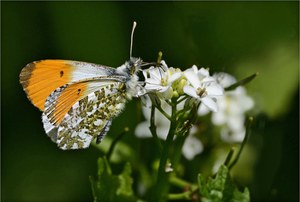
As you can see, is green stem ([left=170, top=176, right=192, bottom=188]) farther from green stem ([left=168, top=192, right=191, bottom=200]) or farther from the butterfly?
the butterfly

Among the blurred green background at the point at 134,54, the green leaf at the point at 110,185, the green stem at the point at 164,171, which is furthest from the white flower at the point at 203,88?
the blurred green background at the point at 134,54

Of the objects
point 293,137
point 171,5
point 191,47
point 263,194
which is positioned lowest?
point 263,194

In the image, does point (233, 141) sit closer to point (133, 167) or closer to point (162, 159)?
point (133, 167)

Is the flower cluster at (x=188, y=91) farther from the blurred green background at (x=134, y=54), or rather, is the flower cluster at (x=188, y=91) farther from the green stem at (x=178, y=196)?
the green stem at (x=178, y=196)

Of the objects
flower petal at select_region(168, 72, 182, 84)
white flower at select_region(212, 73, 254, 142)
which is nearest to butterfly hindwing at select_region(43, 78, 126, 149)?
flower petal at select_region(168, 72, 182, 84)

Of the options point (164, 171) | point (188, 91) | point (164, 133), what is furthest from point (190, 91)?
point (164, 133)

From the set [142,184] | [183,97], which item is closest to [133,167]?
[142,184]
